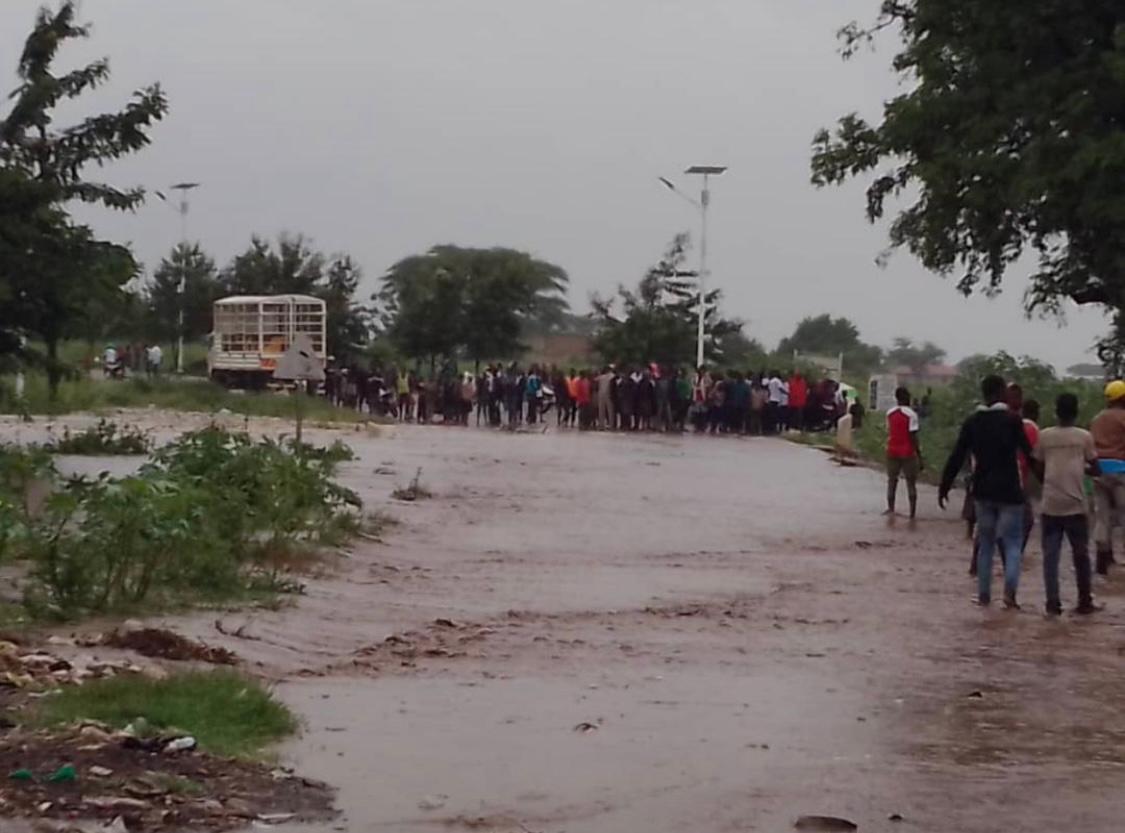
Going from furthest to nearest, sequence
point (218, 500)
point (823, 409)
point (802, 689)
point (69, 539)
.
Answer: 1. point (823, 409)
2. point (218, 500)
3. point (69, 539)
4. point (802, 689)

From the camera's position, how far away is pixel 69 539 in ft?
41.8

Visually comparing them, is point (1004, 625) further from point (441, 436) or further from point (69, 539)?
point (441, 436)

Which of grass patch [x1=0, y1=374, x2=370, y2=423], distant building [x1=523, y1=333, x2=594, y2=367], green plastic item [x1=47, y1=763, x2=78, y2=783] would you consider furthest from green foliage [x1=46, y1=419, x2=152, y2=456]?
distant building [x1=523, y1=333, x2=594, y2=367]

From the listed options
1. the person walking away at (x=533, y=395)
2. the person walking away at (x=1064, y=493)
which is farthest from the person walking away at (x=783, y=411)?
the person walking away at (x=1064, y=493)

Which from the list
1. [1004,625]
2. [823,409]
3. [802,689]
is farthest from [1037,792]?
[823,409]

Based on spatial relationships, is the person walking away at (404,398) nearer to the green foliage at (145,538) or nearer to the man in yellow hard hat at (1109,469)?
the green foliage at (145,538)

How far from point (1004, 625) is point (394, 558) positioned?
243 inches

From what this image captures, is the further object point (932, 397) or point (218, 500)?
point (932, 397)

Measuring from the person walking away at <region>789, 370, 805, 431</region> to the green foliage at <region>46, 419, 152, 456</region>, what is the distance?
2169cm

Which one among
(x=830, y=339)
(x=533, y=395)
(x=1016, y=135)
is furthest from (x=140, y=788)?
(x=830, y=339)

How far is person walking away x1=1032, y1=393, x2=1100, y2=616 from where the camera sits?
14.3m

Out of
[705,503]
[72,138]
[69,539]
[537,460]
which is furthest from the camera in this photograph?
[537,460]

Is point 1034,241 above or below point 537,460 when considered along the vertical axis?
above

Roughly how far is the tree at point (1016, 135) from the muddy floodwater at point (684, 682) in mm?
5814
